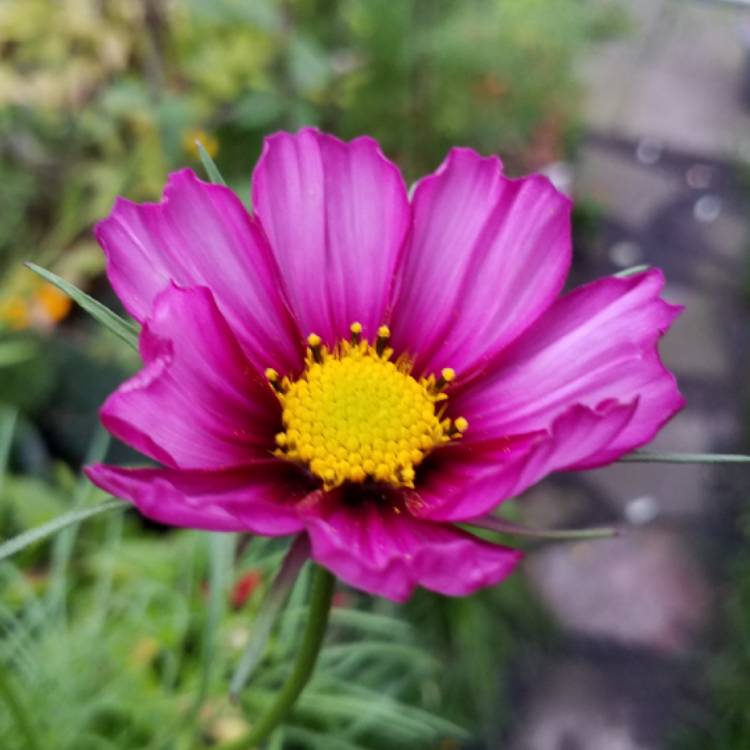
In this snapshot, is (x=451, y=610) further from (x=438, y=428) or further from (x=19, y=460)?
(x=438, y=428)

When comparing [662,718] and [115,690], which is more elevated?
[662,718]

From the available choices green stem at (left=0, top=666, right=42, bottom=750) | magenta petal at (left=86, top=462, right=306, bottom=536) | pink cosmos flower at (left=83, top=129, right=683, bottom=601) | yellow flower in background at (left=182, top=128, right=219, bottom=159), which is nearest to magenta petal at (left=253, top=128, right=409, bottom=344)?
pink cosmos flower at (left=83, top=129, right=683, bottom=601)

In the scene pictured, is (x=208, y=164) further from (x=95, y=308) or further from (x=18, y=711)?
(x=18, y=711)

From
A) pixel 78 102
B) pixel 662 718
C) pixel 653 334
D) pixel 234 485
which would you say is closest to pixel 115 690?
pixel 234 485

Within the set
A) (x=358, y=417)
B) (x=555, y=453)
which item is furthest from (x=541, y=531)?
(x=358, y=417)

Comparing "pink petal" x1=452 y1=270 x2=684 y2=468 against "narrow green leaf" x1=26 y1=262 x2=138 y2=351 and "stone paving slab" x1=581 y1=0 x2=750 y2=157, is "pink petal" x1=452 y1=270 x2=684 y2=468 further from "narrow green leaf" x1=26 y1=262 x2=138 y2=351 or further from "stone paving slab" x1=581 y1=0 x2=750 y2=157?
"stone paving slab" x1=581 y1=0 x2=750 y2=157

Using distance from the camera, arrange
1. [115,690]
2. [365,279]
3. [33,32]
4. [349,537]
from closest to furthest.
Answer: [349,537] → [365,279] → [115,690] → [33,32]

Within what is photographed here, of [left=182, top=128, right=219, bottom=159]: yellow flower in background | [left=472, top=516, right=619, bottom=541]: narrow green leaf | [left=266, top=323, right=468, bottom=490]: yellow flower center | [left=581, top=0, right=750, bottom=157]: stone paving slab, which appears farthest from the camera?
[left=581, top=0, right=750, bottom=157]: stone paving slab
